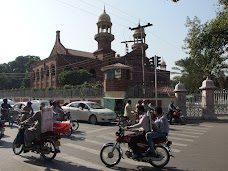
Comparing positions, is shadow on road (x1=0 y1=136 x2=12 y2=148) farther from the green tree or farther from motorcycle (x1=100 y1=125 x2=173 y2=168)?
the green tree

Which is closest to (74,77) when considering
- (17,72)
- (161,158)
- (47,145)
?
(47,145)

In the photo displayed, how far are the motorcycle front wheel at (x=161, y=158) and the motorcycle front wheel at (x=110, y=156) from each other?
0.86 meters

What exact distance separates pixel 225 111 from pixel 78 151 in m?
16.6

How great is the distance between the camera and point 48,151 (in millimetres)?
8891

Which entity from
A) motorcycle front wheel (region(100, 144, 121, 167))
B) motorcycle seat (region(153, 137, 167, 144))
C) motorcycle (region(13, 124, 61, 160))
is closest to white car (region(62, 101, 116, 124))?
motorcycle (region(13, 124, 61, 160))

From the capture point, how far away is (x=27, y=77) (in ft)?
300

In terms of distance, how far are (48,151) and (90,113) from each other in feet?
35.0

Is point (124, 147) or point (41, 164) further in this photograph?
point (124, 147)

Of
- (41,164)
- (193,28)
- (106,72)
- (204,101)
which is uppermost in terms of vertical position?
(193,28)

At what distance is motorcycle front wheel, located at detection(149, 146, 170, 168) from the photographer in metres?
8.07

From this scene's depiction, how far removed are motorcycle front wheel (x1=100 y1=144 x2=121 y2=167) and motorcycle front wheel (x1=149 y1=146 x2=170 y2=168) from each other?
860 millimetres

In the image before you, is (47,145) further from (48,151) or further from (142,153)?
(142,153)

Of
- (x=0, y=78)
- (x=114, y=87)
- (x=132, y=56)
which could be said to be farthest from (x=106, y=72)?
(x=0, y=78)

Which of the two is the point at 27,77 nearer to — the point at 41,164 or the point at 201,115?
the point at 201,115
